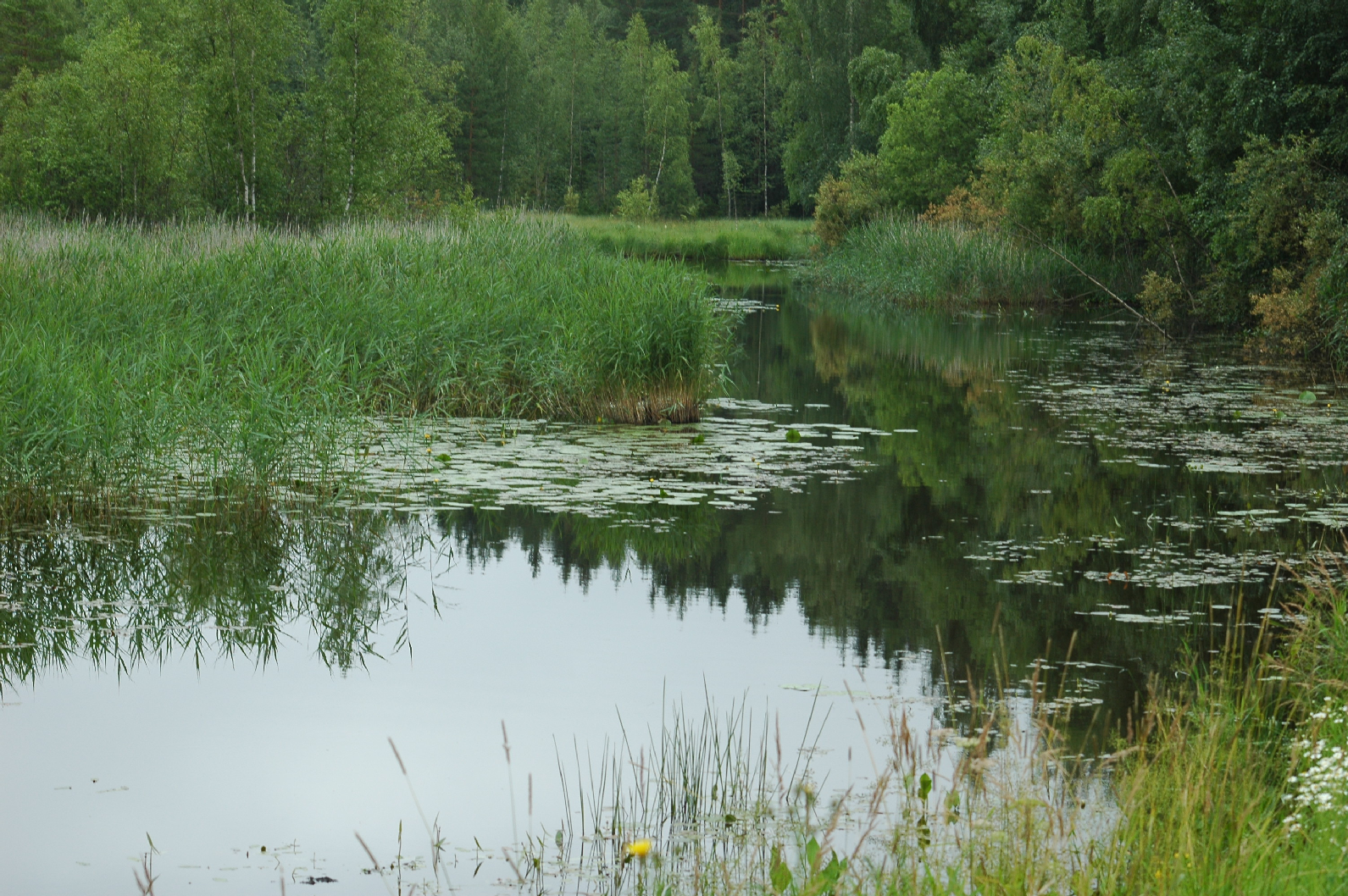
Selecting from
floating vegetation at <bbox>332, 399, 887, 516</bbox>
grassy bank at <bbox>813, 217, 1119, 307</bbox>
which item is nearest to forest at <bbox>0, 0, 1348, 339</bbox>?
grassy bank at <bbox>813, 217, 1119, 307</bbox>

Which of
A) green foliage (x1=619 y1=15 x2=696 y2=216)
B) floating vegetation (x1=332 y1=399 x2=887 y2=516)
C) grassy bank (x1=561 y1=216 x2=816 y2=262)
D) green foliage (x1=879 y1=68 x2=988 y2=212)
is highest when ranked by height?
green foliage (x1=619 y1=15 x2=696 y2=216)

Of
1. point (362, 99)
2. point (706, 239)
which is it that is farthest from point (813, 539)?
point (706, 239)

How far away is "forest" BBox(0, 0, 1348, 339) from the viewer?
58.5 feet

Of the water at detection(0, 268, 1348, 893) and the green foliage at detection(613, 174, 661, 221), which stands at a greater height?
the green foliage at detection(613, 174, 661, 221)

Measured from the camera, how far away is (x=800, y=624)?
21.9 ft

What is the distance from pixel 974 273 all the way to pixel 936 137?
27.1ft

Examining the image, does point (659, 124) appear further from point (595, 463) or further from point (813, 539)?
point (813, 539)

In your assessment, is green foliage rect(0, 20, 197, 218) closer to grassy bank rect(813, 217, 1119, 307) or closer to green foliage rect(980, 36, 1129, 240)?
grassy bank rect(813, 217, 1119, 307)

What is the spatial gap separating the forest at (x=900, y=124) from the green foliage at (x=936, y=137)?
66mm

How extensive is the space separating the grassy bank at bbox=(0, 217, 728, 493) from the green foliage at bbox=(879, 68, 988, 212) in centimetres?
2010

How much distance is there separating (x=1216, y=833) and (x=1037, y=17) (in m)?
34.1

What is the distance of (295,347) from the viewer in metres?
11.8

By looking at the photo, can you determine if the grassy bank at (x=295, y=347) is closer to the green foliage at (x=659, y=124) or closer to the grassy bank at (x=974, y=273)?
the grassy bank at (x=974, y=273)

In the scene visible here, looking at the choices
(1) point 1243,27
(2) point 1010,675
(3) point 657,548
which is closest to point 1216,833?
(2) point 1010,675
